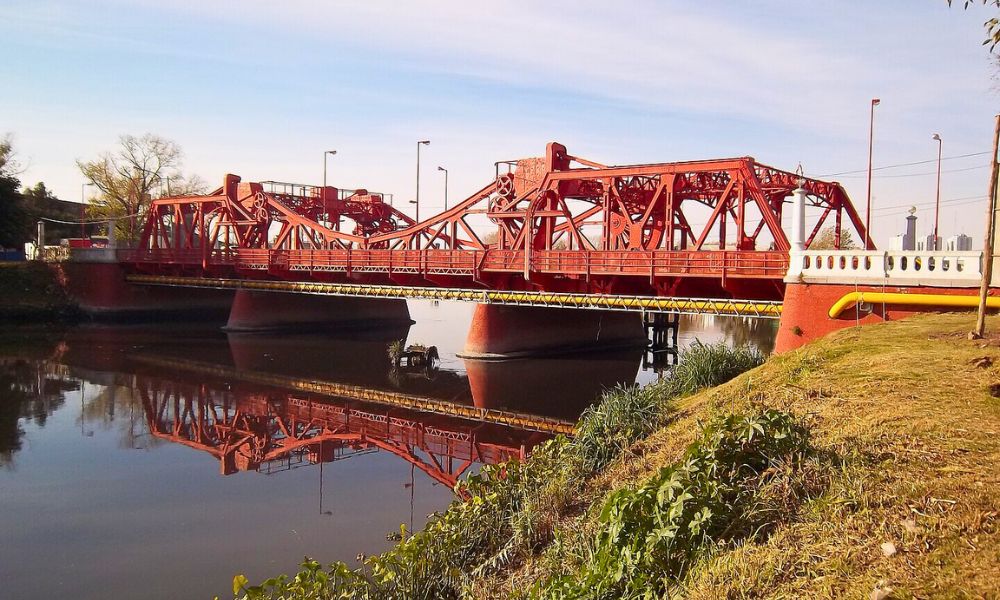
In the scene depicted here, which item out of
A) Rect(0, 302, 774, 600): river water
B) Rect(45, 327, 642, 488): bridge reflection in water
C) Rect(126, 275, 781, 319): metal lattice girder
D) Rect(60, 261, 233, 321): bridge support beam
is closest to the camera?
Rect(0, 302, 774, 600): river water

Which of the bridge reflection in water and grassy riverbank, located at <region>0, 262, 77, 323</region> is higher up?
grassy riverbank, located at <region>0, 262, 77, 323</region>

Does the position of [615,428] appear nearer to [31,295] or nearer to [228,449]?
[228,449]

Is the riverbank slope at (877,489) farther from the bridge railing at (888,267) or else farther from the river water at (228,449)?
the bridge railing at (888,267)

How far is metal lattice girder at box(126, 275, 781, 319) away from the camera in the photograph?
23.7m

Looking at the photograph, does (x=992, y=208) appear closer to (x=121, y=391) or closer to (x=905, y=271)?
(x=905, y=271)

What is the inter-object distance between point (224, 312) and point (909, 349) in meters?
51.5

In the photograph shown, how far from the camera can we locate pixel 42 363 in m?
31.4

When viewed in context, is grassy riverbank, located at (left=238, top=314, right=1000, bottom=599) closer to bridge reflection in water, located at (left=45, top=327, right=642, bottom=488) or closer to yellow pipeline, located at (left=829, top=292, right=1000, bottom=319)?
yellow pipeline, located at (left=829, top=292, right=1000, bottom=319)

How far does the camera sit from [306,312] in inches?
1854

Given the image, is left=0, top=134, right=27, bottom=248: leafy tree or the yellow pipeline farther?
left=0, top=134, right=27, bottom=248: leafy tree

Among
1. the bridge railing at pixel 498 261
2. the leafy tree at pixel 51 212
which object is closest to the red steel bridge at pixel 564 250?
the bridge railing at pixel 498 261

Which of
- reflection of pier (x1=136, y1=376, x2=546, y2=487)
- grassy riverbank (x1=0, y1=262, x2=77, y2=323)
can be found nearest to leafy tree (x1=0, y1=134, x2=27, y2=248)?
grassy riverbank (x1=0, y1=262, x2=77, y2=323)

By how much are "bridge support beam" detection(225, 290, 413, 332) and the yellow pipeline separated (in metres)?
35.6

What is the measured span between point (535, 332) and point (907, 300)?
1868cm
